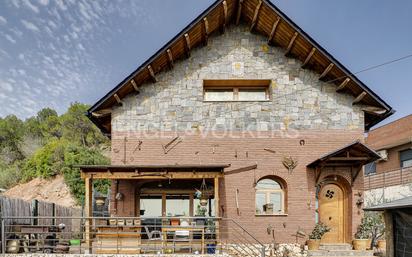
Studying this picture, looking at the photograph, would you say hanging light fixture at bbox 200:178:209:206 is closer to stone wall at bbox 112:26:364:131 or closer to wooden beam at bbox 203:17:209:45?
stone wall at bbox 112:26:364:131

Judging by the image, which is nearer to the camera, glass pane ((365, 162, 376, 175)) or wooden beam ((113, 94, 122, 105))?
wooden beam ((113, 94, 122, 105))

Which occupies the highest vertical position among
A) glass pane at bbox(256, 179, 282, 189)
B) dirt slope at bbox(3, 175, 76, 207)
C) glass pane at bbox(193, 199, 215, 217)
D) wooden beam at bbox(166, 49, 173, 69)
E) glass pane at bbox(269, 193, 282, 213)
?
wooden beam at bbox(166, 49, 173, 69)

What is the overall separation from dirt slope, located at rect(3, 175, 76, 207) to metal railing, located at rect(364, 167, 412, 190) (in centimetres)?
2187

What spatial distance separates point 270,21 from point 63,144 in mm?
27054

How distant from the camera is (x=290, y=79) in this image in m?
12.7

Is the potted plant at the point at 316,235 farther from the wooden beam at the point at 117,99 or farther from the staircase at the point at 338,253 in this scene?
the wooden beam at the point at 117,99

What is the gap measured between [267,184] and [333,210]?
2458 mm

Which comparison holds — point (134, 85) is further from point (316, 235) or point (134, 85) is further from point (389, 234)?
point (389, 234)

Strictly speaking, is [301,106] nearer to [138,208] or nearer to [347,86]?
[347,86]

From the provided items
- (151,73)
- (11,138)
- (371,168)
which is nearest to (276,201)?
(151,73)

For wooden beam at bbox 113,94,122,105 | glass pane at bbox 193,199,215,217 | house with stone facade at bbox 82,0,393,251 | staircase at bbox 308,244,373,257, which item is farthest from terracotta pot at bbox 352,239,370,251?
wooden beam at bbox 113,94,122,105

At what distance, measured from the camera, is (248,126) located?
40.9 ft

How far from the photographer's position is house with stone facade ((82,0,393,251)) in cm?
1202

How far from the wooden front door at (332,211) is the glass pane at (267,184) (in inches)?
61.1
